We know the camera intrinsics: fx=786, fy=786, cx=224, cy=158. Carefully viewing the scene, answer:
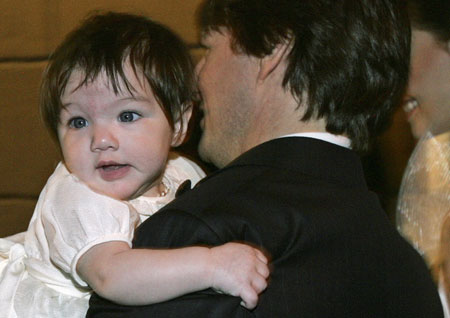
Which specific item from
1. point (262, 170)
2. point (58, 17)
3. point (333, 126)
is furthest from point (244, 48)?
point (58, 17)

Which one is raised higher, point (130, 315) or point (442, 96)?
point (442, 96)

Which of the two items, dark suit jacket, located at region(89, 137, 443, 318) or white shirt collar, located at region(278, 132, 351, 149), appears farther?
white shirt collar, located at region(278, 132, 351, 149)

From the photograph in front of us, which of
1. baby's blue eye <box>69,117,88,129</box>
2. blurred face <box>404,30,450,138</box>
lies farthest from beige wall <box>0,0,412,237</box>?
baby's blue eye <box>69,117,88,129</box>

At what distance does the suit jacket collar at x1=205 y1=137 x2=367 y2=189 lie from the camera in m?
1.41

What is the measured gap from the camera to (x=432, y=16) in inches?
76.0

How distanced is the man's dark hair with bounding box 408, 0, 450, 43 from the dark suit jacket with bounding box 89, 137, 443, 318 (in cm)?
61

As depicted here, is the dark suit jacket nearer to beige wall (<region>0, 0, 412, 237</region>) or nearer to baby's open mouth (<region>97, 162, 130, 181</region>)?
baby's open mouth (<region>97, 162, 130, 181</region>)

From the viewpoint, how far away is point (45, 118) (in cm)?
164

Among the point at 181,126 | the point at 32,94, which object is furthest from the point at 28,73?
the point at 181,126

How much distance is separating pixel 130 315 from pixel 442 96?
1.06m

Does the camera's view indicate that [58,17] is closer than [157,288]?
No

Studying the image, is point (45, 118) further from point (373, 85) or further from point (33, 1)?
point (33, 1)

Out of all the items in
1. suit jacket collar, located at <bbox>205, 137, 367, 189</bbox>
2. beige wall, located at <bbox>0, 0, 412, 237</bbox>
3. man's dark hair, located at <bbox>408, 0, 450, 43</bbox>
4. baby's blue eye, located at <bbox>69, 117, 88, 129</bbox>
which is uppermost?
man's dark hair, located at <bbox>408, 0, 450, 43</bbox>

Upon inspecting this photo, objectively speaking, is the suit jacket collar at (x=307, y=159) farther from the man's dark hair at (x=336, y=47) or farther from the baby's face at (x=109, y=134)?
the baby's face at (x=109, y=134)
